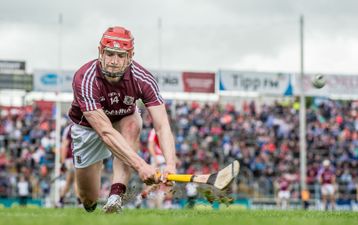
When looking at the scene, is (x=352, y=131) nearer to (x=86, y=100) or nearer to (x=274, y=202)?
(x=274, y=202)

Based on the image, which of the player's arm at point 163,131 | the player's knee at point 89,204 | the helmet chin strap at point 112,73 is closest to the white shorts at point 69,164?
the player's knee at point 89,204

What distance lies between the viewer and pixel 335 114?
1410 inches

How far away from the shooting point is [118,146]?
7.81 meters

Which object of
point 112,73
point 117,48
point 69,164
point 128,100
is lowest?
point 69,164

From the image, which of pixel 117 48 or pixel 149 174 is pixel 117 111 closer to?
pixel 117 48

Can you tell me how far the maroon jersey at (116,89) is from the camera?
8219 mm

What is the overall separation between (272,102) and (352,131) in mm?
5211

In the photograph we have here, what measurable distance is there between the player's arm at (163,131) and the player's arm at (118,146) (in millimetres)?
488

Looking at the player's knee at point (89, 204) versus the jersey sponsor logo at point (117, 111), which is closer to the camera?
the jersey sponsor logo at point (117, 111)

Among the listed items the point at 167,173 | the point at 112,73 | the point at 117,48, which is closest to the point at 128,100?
the point at 112,73

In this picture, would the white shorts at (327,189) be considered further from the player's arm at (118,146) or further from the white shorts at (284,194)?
the player's arm at (118,146)

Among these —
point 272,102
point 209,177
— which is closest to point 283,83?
point 272,102

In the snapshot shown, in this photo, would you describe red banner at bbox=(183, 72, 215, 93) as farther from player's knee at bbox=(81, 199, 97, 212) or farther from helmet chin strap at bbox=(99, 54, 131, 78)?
helmet chin strap at bbox=(99, 54, 131, 78)

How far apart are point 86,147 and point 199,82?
1951 cm
